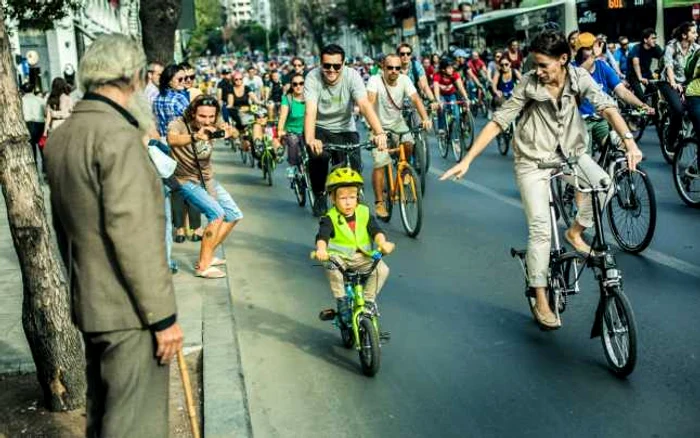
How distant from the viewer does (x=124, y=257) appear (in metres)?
3.32

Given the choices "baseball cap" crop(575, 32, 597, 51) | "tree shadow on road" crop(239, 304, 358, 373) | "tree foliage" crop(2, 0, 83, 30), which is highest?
"tree foliage" crop(2, 0, 83, 30)


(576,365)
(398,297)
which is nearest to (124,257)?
(576,365)

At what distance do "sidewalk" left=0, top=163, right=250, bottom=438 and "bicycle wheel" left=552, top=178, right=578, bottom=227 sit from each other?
10.7ft

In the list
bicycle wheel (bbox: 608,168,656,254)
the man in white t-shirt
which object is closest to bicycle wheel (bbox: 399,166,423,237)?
the man in white t-shirt

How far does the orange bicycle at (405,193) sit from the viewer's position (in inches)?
387

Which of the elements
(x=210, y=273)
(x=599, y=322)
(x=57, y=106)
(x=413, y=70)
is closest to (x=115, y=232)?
(x=599, y=322)

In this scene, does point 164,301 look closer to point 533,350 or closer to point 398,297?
point 533,350

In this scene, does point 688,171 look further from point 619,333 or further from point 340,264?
point 340,264

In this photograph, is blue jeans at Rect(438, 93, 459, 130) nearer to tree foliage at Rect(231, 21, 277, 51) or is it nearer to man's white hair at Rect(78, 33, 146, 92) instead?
man's white hair at Rect(78, 33, 146, 92)

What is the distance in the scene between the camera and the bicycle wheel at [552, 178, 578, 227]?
9.49 m

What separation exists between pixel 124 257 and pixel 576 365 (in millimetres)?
3190

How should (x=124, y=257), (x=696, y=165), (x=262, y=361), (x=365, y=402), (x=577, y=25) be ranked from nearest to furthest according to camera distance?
1. (x=124, y=257)
2. (x=365, y=402)
3. (x=262, y=361)
4. (x=696, y=165)
5. (x=577, y=25)

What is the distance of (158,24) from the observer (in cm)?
1962

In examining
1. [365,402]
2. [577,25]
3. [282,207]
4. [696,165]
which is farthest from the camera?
[577,25]
